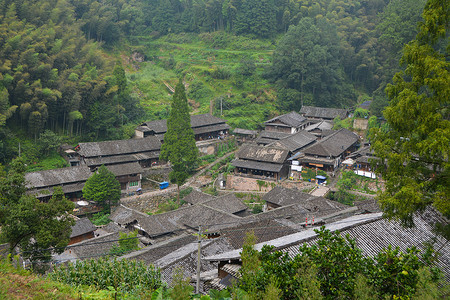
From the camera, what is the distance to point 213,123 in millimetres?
42438

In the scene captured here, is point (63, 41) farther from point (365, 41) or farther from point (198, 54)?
point (365, 41)

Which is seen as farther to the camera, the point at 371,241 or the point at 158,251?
the point at 158,251

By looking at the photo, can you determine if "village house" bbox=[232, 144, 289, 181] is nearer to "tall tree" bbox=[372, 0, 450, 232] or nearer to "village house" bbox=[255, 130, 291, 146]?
"village house" bbox=[255, 130, 291, 146]

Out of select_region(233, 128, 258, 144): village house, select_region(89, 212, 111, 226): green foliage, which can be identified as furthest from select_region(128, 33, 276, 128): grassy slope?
select_region(89, 212, 111, 226): green foliage

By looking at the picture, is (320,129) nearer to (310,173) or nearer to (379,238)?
(310,173)

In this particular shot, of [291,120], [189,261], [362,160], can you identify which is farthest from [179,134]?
[189,261]

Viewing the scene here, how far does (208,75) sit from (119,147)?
23.0m

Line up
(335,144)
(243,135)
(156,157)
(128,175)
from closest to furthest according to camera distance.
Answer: (128,175) < (335,144) < (156,157) < (243,135)

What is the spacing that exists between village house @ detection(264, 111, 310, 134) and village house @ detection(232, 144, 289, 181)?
8.77m

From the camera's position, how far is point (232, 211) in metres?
25.9

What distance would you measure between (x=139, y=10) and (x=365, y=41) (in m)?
38.0

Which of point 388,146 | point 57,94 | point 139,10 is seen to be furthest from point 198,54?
point 388,146

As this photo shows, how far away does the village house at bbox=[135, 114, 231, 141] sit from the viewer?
129ft

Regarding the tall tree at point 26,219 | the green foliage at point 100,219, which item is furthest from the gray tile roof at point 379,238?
the green foliage at point 100,219
